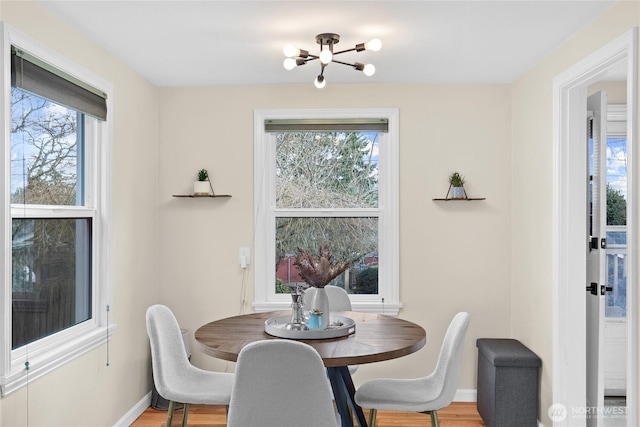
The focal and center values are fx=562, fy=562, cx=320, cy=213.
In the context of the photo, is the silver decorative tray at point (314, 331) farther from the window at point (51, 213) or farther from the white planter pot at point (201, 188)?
the white planter pot at point (201, 188)

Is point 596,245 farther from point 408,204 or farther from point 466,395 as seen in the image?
point 466,395

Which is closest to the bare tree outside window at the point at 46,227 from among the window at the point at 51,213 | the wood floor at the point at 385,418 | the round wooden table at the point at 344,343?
the window at the point at 51,213

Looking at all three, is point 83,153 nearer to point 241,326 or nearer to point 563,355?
point 241,326

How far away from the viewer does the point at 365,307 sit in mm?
4359

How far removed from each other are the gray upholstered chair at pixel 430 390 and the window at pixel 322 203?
1.46 m

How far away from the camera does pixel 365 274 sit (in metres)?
4.48

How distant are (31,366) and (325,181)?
8.32 feet

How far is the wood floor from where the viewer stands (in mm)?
3879

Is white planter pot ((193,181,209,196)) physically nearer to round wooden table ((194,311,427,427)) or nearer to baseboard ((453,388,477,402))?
round wooden table ((194,311,427,427))

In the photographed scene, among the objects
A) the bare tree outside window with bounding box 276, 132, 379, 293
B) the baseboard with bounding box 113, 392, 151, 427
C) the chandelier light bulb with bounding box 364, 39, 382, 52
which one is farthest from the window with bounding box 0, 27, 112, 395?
the chandelier light bulb with bounding box 364, 39, 382, 52

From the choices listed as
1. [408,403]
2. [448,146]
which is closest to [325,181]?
[448,146]

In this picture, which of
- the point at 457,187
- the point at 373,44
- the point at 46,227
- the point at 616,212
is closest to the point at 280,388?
the point at 46,227

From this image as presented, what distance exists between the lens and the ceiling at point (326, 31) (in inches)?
109

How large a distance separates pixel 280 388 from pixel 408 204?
2444 millimetres
